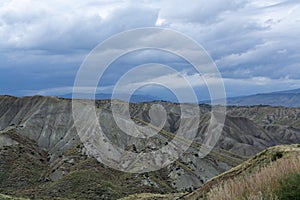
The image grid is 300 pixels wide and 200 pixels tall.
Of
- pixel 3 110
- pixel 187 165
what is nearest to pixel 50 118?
pixel 3 110

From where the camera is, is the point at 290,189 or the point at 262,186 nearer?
the point at 290,189

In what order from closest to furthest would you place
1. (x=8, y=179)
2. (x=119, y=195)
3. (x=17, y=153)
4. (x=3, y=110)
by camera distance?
(x=119, y=195), (x=8, y=179), (x=17, y=153), (x=3, y=110)

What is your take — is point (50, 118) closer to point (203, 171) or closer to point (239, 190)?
point (203, 171)

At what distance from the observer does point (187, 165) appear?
10006 cm

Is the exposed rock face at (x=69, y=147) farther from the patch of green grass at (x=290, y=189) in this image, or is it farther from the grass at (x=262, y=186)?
the patch of green grass at (x=290, y=189)

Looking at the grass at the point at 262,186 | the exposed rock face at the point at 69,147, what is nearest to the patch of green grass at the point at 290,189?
the grass at the point at 262,186

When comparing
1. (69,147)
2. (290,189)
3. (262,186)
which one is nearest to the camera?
(290,189)

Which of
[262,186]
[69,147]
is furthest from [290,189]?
[69,147]

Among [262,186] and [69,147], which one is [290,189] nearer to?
[262,186]

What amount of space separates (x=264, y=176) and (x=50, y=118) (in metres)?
110

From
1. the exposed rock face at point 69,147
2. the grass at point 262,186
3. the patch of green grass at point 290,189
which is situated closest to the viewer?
the patch of green grass at point 290,189

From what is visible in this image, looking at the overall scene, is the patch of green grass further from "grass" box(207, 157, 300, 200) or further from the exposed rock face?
the exposed rock face

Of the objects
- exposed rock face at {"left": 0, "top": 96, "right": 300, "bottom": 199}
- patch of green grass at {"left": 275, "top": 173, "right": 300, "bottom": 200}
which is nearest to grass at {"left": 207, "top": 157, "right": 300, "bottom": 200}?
patch of green grass at {"left": 275, "top": 173, "right": 300, "bottom": 200}

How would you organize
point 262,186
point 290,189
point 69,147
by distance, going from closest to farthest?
point 290,189, point 262,186, point 69,147
